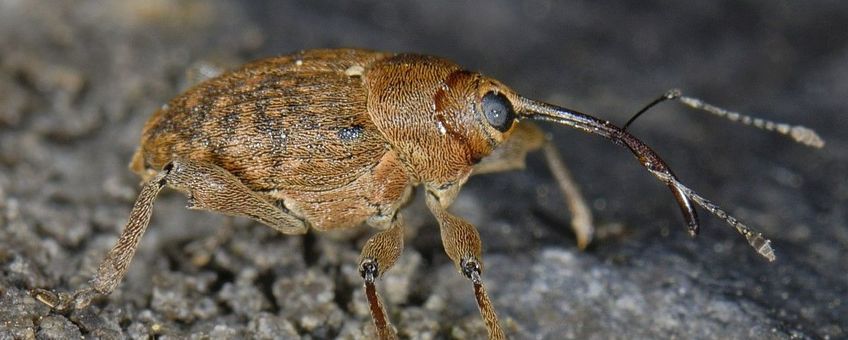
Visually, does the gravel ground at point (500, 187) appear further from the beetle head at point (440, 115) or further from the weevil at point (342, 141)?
the beetle head at point (440, 115)

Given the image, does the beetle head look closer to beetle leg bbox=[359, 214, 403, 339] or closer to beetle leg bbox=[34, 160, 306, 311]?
beetle leg bbox=[359, 214, 403, 339]

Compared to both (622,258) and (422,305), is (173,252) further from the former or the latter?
(622,258)

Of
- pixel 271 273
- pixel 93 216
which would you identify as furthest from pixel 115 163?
pixel 271 273

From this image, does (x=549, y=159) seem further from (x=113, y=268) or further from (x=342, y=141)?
(x=113, y=268)

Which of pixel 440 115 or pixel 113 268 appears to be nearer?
pixel 113 268

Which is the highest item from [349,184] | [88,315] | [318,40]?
[318,40]

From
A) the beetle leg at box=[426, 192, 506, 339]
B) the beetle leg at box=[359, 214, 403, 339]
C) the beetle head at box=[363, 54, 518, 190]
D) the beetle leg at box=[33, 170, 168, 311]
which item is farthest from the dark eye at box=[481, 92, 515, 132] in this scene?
the beetle leg at box=[33, 170, 168, 311]

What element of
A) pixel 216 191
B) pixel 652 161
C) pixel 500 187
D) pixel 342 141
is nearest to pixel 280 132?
pixel 342 141
